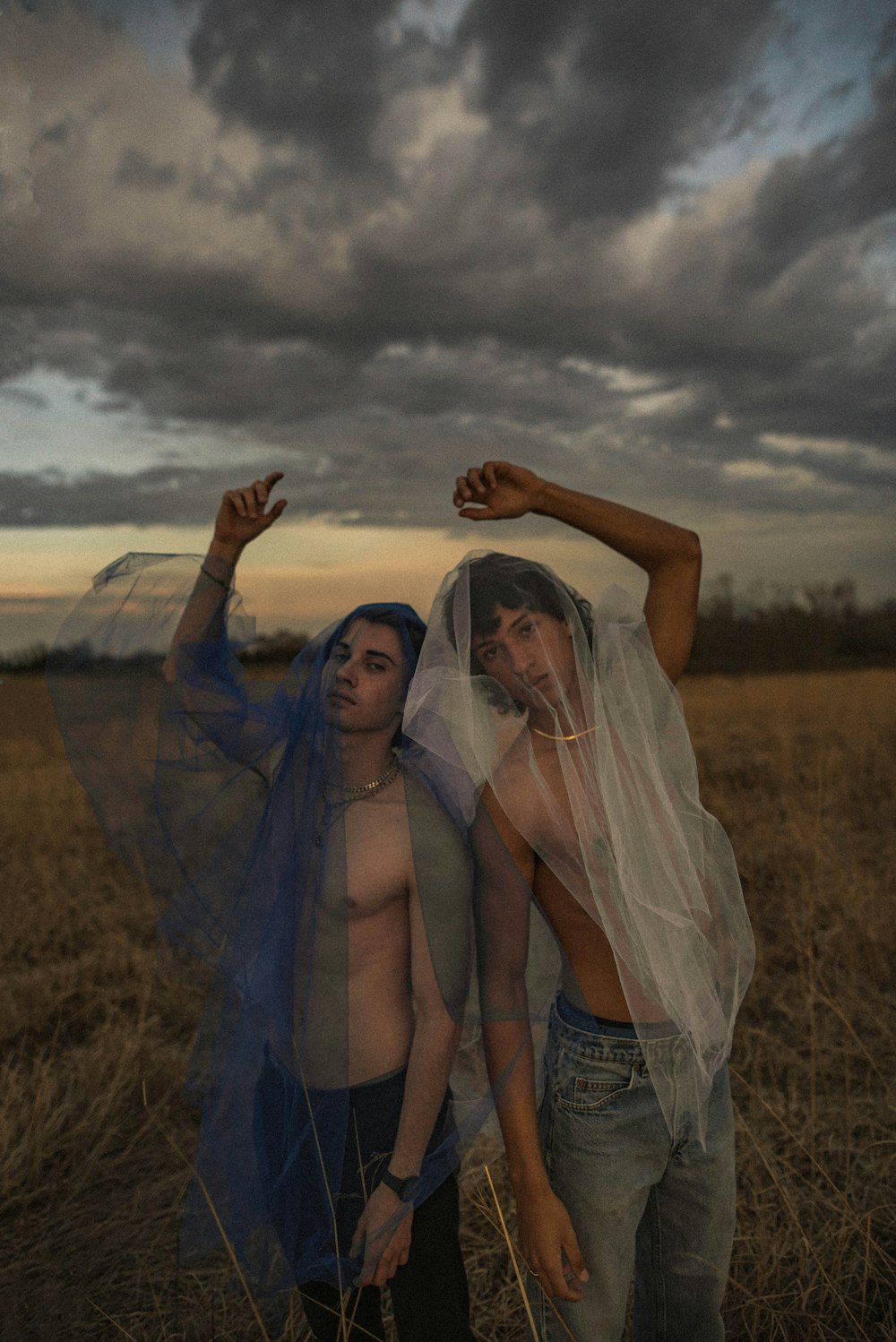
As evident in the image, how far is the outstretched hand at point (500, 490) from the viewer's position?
1774 millimetres

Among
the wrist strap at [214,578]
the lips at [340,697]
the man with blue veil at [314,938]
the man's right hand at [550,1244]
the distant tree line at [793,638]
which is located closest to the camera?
the man's right hand at [550,1244]

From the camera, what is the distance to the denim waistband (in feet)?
5.87

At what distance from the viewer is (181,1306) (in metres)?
2.87

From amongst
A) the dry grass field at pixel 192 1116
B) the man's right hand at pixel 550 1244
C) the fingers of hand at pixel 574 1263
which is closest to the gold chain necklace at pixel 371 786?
the man's right hand at pixel 550 1244

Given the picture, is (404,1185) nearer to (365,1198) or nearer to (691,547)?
(365,1198)

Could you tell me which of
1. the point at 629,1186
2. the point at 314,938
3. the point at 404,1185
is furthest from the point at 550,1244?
the point at 314,938

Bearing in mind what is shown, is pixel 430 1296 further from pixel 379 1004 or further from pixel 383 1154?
pixel 379 1004

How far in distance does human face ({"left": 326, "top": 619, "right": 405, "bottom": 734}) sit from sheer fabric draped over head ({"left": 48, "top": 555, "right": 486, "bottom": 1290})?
0.08ft

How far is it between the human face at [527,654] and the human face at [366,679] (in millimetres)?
201

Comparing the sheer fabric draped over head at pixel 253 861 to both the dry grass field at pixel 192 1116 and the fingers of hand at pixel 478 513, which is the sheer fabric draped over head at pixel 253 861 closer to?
the fingers of hand at pixel 478 513

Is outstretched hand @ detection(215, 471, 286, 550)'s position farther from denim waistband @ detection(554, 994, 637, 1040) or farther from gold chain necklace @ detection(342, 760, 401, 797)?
denim waistband @ detection(554, 994, 637, 1040)

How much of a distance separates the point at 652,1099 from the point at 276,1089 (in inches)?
32.1

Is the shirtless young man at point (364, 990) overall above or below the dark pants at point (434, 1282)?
above

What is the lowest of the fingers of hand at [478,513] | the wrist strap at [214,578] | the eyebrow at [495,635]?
the eyebrow at [495,635]
